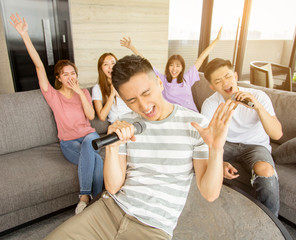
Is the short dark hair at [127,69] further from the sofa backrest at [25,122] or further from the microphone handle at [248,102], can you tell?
the sofa backrest at [25,122]

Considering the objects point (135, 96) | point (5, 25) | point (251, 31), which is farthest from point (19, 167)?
point (251, 31)

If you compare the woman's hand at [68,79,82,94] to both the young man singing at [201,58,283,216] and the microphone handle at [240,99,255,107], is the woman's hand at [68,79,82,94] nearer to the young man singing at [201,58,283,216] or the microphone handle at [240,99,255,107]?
the young man singing at [201,58,283,216]

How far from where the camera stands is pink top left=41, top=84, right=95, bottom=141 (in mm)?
2051

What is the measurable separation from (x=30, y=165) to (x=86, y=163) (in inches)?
17.5

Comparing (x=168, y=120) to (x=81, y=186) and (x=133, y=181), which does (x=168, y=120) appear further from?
(x=81, y=186)

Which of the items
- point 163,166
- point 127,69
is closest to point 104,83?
point 127,69

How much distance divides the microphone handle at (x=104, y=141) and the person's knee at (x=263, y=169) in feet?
3.69

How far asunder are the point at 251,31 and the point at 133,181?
4.52 meters

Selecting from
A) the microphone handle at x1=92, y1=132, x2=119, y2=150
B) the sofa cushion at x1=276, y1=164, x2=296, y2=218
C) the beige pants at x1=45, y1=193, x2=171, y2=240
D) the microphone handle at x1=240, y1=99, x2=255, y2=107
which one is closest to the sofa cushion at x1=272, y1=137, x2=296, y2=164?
the sofa cushion at x1=276, y1=164, x2=296, y2=218

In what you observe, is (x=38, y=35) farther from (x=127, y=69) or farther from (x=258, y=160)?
(x=258, y=160)

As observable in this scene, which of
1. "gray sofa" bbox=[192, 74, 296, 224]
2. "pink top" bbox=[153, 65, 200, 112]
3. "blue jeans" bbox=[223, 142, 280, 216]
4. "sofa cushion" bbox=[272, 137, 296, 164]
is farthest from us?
"pink top" bbox=[153, 65, 200, 112]

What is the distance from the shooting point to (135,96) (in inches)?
42.0

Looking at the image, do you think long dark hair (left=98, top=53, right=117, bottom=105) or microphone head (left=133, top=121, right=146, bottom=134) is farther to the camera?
long dark hair (left=98, top=53, right=117, bottom=105)

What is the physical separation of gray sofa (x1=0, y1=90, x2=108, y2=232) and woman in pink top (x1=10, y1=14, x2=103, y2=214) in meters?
0.10
